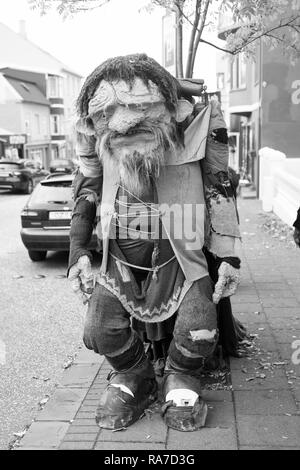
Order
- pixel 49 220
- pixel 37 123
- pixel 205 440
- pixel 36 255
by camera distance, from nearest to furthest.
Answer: pixel 205 440, pixel 49 220, pixel 36 255, pixel 37 123

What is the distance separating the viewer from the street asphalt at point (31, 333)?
152 inches

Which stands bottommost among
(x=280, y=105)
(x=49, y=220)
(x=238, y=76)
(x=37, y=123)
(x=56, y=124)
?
(x=49, y=220)

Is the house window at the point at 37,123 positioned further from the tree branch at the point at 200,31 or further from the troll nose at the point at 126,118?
the troll nose at the point at 126,118

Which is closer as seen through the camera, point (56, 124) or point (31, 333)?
point (31, 333)

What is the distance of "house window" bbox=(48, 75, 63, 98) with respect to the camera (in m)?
51.6

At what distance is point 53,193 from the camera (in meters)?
8.91

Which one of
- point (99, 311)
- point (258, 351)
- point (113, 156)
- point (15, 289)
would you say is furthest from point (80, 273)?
point (15, 289)

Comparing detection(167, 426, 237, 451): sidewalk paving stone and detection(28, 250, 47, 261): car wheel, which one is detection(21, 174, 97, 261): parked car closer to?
detection(28, 250, 47, 261): car wheel

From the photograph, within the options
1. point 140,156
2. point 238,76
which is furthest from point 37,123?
point 140,156

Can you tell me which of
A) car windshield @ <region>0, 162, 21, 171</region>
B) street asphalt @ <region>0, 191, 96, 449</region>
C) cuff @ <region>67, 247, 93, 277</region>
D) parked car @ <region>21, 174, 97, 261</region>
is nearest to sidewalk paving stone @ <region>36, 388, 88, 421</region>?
street asphalt @ <region>0, 191, 96, 449</region>

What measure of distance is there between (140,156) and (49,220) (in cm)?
593

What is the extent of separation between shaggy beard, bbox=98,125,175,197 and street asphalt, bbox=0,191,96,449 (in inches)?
64.1

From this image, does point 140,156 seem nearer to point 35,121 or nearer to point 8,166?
point 8,166
